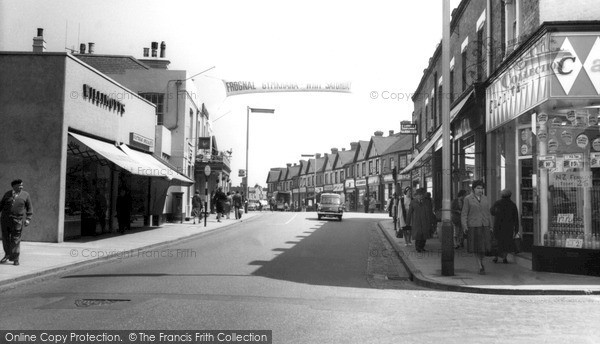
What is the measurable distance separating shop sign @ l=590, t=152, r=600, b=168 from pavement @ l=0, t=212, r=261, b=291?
35.2 feet

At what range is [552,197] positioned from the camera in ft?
35.9

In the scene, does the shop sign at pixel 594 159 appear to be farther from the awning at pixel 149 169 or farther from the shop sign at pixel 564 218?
the awning at pixel 149 169

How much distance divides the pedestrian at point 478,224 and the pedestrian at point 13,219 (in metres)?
9.22

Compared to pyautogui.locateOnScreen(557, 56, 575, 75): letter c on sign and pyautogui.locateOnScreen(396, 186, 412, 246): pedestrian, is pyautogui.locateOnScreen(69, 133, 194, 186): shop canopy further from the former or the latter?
pyautogui.locateOnScreen(557, 56, 575, 75): letter c on sign

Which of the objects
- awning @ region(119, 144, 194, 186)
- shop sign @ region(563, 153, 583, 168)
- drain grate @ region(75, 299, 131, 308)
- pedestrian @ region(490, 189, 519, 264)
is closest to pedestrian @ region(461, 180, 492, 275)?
pedestrian @ region(490, 189, 519, 264)

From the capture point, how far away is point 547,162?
10938mm

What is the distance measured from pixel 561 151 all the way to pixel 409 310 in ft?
18.8

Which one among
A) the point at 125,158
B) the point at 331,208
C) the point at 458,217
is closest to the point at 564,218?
the point at 458,217

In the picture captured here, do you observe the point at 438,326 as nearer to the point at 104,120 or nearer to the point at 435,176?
the point at 104,120

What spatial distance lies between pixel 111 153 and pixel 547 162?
503 inches

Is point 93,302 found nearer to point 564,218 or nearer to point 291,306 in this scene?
point 291,306

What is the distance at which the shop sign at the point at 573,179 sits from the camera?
10.7 metres

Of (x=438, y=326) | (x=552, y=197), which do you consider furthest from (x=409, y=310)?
(x=552, y=197)

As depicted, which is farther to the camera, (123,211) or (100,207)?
(123,211)
